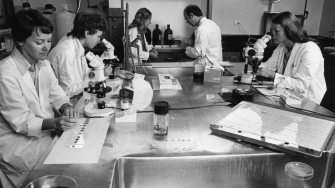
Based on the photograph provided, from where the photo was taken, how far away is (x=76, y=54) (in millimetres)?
2398

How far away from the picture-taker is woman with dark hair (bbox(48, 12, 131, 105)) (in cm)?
221

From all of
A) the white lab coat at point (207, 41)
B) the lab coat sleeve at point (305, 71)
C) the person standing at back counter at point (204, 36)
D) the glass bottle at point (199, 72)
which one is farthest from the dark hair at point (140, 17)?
the lab coat sleeve at point (305, 71)

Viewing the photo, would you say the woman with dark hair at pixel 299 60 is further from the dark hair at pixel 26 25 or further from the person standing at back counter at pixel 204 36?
the dark hair at pixel 26 25

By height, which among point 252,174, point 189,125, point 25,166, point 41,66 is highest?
point 41,66

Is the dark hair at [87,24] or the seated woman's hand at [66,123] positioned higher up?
the dark hair at [87,24]

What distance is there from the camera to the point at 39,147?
1443 millimetres

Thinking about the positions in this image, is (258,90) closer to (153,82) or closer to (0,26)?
(153,82)

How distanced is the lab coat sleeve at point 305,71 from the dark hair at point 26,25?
189 cm

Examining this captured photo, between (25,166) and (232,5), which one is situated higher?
(232,5)

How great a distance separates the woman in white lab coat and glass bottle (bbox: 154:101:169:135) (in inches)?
16.7

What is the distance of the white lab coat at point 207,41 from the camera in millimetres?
3732

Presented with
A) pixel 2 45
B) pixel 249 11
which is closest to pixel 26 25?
pixel 2 45

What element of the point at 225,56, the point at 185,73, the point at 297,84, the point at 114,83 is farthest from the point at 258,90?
the point at 225,56

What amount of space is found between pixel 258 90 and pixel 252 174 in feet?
3.29
